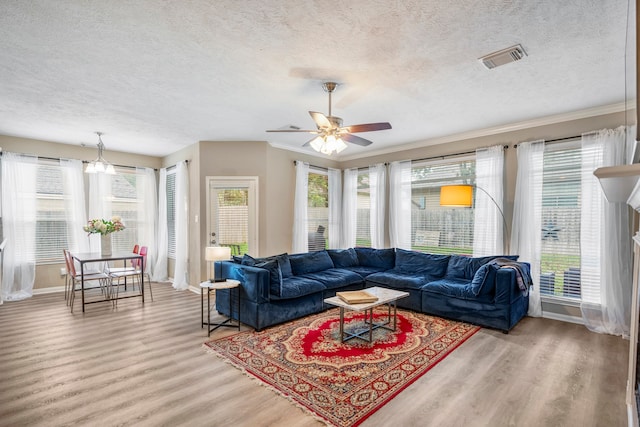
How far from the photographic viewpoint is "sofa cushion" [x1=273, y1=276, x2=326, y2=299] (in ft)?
13.6

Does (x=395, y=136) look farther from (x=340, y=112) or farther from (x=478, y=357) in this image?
(x=478, y=357)

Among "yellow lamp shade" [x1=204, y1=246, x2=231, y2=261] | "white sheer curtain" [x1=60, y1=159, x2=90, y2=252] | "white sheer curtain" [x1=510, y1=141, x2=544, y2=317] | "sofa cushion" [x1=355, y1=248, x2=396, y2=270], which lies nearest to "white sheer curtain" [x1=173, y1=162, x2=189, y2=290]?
"white sheer curtain" [x1=60, y1=159, x2=90, y2=252]

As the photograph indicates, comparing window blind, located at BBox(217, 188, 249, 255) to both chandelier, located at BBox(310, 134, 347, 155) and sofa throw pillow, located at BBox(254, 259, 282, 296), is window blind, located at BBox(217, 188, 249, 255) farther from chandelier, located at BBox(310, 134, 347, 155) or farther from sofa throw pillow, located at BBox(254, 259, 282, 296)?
chandelier, located at BBox(310, 134, 347, 155)

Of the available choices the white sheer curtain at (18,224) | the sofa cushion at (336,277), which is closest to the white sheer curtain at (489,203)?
the sofa cushion at (336,277)

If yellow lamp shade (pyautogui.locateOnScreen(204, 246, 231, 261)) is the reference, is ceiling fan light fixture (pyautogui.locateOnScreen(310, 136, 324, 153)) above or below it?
above

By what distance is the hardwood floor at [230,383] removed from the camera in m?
2.28

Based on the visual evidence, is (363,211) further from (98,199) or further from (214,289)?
(98,199)

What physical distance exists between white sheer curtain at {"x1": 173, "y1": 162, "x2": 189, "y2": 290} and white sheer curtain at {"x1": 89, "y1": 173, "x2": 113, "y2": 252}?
59.6 inches

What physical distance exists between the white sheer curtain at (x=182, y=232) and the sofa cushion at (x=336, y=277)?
105 inches

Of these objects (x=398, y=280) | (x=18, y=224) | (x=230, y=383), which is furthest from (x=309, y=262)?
(x=18, y=224)

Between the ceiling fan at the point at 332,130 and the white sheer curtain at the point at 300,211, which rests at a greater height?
the ceiling fan at the point at 332,130

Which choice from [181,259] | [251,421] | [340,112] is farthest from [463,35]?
[181,259]

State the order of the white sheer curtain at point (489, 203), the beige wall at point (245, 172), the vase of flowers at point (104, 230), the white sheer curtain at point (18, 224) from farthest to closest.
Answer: the beige wall at point (245, 172) < the white sheer curtain at point (18, 224) < the vase of flowers at point (104, 230) < the white sheer curtain at point (489, 203)

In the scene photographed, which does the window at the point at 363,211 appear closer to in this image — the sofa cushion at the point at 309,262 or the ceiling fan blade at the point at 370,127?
the sofa cushion at the point at 309,262
